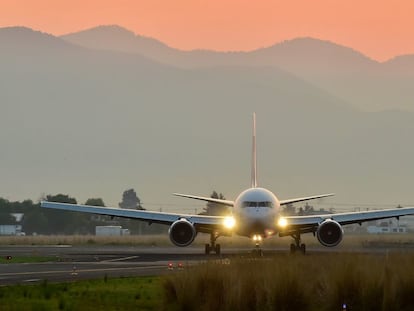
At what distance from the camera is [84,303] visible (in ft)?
86.7

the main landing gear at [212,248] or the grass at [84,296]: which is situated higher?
the main landing gear at [212,248]

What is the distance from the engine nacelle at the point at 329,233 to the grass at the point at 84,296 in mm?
27184

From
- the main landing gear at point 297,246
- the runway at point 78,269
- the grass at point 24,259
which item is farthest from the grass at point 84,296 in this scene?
the main landing gear at point 297,246

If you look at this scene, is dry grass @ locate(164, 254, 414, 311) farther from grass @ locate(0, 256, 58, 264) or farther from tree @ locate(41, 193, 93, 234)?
tree @ locate(41, 193, 93, 234)

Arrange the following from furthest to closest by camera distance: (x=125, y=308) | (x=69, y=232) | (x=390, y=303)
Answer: (x=69, y=232)
(x=125, y=308)
(x=390, y=303)

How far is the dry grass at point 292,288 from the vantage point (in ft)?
79.7

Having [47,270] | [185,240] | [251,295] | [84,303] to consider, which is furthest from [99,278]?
[185,240]

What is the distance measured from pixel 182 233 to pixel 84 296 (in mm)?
31811

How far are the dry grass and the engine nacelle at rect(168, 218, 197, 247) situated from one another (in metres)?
31.8

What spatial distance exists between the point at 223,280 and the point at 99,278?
10.2 meters

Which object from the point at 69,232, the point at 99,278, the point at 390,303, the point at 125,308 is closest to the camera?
the point at 390,303

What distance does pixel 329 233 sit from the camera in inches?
2345

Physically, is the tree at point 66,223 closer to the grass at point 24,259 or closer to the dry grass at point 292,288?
the grass at point 24,259

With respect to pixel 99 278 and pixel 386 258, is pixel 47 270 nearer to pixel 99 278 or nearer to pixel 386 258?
pixel 99 278
